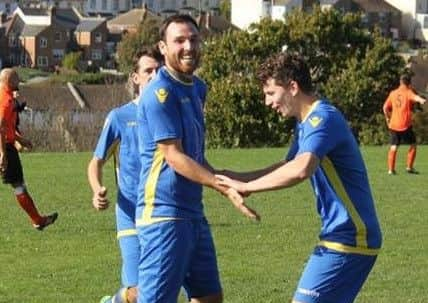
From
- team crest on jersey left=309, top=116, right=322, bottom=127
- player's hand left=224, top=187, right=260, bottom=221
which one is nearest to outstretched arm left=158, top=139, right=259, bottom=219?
player's hand left=224, top=187, right=260, bottom=221

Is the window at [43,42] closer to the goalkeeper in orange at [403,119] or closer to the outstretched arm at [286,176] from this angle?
the goalkeeper in orange at [403,119]

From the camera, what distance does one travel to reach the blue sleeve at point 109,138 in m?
9.37

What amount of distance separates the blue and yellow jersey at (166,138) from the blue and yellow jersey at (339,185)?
2.35 feet

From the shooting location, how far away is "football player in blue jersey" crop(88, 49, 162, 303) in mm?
8992

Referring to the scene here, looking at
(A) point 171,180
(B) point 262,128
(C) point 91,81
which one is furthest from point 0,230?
(C) point 91,81

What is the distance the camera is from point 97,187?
931cm

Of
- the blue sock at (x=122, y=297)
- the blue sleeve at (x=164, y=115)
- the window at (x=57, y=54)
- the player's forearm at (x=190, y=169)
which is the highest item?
the blue sleeve at (x=164, y=115)

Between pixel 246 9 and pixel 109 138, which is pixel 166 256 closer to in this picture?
pixel 109 138

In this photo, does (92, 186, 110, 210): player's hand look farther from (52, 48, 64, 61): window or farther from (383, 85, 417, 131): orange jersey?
(52, 48, 64, 61): window

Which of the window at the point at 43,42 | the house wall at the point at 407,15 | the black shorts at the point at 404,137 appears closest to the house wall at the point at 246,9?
the house wall at the point at 407,15

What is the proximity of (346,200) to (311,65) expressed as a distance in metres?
46.7

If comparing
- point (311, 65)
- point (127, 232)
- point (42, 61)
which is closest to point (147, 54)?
point (127, 232)

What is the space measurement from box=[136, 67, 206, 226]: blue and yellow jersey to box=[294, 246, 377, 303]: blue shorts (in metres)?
0.87

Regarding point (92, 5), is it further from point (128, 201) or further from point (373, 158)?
point (128, 201)
